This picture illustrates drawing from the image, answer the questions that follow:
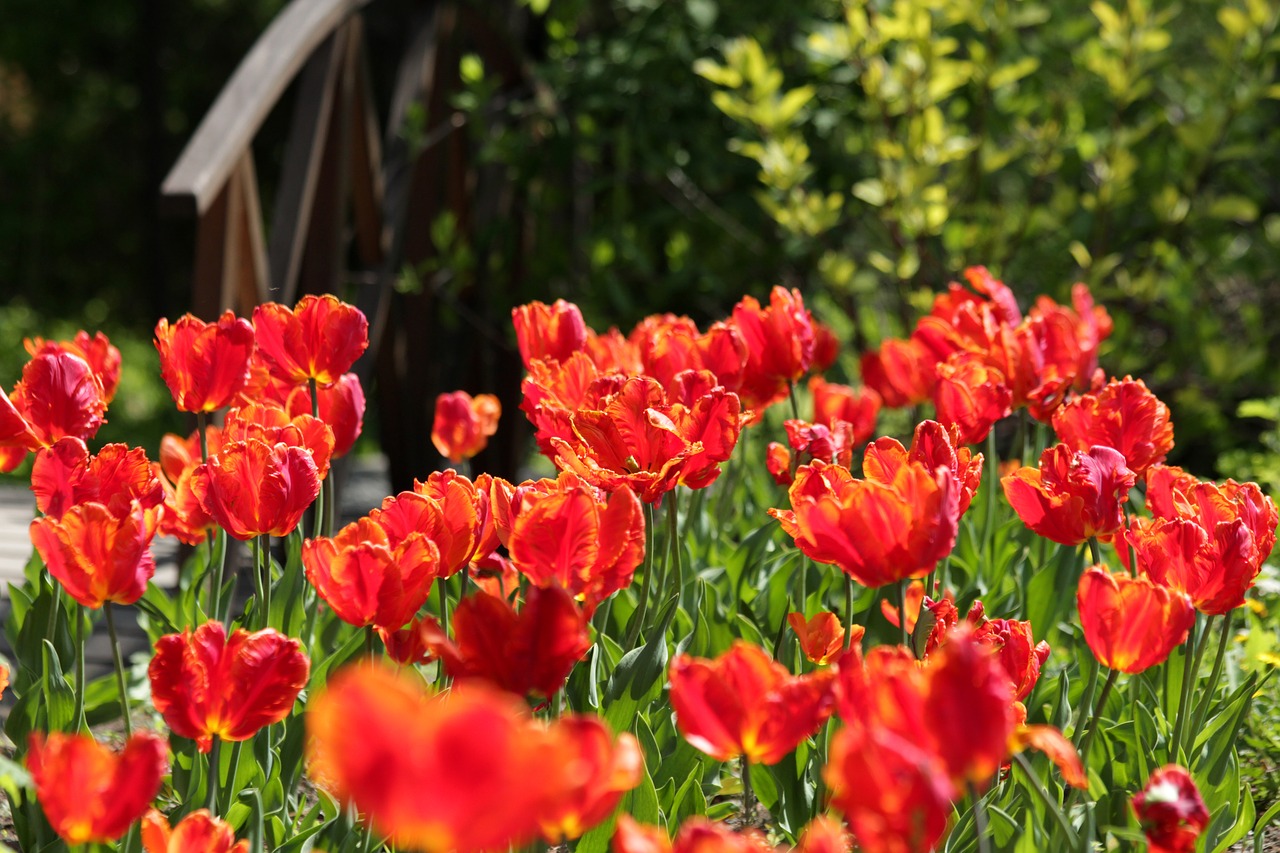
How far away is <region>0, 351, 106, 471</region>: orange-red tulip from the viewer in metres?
1.61

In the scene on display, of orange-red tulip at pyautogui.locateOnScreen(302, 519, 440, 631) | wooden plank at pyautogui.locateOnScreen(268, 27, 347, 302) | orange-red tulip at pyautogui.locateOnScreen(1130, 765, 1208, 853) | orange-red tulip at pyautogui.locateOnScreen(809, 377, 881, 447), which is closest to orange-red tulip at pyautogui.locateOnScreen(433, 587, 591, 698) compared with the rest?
orange-red tulip at pyautogui.locateOnScreen(302, 519, 440, 631)

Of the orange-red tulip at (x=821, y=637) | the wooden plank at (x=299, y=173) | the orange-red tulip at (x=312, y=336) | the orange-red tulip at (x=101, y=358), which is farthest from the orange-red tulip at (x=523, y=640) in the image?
the wooden plank at (x=299, y=173)

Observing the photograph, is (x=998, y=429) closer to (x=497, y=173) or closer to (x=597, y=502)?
(x=497, y=173)

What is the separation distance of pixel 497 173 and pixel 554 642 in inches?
174

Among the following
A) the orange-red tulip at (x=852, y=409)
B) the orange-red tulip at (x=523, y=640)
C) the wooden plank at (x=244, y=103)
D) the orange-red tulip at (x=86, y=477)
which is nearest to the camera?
the orange-red tulip at (x=523, y=640)

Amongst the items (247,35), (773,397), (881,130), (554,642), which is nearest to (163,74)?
(247,35)

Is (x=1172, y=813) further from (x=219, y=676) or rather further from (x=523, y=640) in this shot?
(x=219, y=676)

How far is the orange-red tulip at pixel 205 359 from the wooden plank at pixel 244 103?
50.2 inches

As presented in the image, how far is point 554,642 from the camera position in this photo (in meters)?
0.96

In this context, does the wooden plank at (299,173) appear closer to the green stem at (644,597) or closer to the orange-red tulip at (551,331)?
the orange-red tulip at (551,331)

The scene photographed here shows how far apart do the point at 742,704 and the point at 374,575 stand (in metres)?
0.39

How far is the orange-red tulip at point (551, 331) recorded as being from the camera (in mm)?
1959

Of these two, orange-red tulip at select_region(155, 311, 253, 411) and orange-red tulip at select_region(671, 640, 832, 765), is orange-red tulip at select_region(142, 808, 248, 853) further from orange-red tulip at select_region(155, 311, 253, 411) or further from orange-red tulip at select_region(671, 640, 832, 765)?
orange-red tulip at select_region(155, 311, 253, 411)

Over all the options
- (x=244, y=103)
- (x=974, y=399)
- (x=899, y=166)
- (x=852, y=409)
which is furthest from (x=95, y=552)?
(x=899, y=166)
